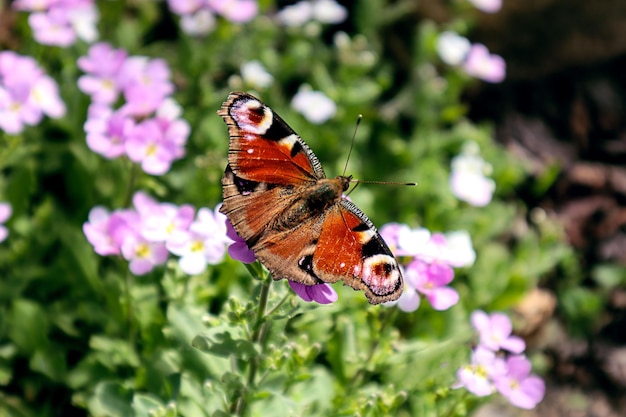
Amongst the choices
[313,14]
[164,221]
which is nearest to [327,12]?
[313,14]

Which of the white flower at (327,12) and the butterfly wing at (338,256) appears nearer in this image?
the butterfly wing at (338,256)

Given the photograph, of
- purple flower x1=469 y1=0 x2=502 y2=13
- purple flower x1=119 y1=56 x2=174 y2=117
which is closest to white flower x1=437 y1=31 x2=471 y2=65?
purple flower x1=469 y1=0 x2=502 y2=13

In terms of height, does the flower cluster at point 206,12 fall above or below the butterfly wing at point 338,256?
below

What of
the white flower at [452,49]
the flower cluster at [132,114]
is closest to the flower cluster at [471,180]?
the white flower at [452,49]

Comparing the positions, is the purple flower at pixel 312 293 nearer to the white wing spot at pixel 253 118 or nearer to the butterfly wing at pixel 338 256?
the butterfly wing at pixel 338 256

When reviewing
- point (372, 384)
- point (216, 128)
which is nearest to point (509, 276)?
point (372, 384)

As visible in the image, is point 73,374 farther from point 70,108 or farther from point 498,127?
point 498,127
